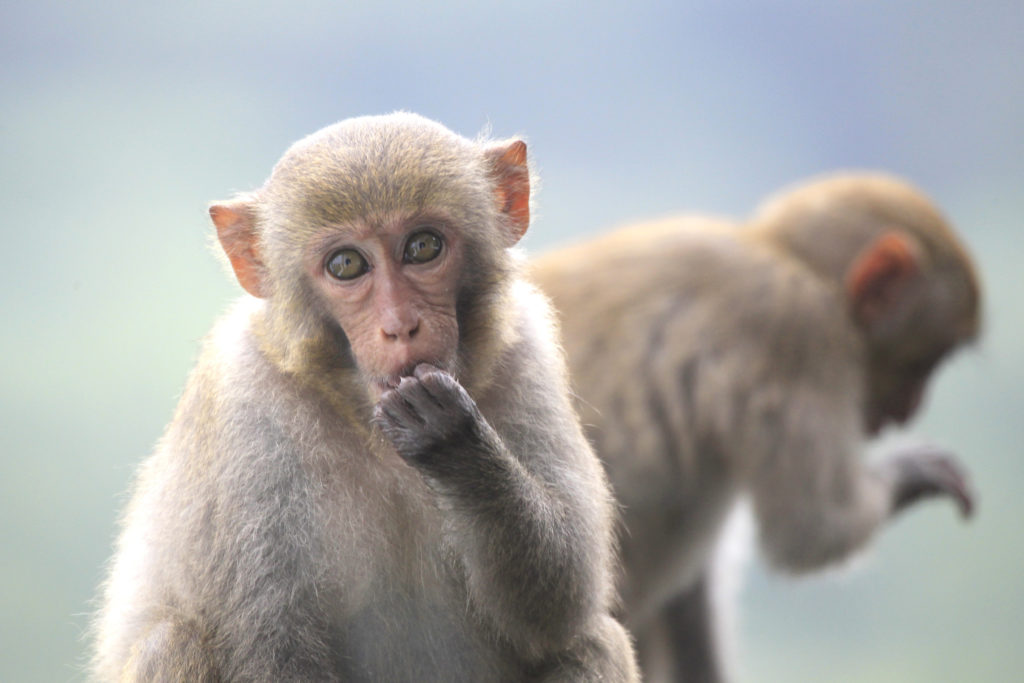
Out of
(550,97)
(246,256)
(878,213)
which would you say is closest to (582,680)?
(246,256)

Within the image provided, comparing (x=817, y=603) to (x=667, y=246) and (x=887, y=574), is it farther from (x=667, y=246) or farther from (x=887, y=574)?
(x=667, y=246)

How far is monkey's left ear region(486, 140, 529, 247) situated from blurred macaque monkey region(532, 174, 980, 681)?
90.3 inches

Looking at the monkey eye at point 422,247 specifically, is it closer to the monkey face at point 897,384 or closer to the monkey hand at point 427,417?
the monkey hand at point 427,417

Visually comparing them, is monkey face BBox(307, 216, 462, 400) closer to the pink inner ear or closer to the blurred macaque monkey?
the pink inner ear

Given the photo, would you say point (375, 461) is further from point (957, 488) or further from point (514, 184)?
point (957, 488)

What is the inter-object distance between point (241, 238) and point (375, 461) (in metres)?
0.58

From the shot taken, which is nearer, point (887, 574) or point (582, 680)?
point (582, 680)

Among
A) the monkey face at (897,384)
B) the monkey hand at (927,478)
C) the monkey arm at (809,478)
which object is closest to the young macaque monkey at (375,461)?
the monkey arm at (809,478)

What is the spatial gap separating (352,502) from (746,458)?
2.90 m

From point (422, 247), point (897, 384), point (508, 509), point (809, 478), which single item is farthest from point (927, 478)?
point (422, 247)

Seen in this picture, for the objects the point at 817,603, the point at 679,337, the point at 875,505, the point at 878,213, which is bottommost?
the point at 817,603

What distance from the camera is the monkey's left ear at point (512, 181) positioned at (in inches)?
108

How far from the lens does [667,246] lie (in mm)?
5547

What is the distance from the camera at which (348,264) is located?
2457 millimetres
